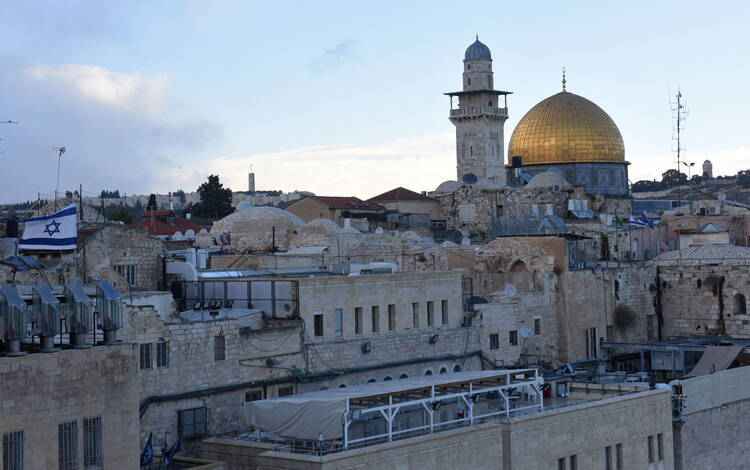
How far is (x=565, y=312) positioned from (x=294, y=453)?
1814cm

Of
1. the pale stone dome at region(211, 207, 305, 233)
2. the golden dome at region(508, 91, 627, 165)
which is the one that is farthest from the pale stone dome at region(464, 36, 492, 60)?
the pale stone dome at region(211, 207, 305, 233)

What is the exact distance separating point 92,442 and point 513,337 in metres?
18.6

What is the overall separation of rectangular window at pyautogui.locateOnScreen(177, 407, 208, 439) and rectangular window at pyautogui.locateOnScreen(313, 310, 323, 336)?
417cm

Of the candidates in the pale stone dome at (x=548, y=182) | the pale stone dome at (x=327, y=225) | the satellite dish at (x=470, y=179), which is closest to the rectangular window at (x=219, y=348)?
the pale stone dome at (x=327, y=225)

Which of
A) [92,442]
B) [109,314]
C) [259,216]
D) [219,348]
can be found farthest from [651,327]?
[92,442]

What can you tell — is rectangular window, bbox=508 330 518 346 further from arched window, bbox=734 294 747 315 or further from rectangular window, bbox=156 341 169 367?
rectangular window, bbox=156 341 169 367

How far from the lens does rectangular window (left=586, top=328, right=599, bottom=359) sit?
38.0 m

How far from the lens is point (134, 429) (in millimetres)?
18547

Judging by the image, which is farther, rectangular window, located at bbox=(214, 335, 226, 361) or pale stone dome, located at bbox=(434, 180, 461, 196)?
pale stone dome, located at bbox=(434, 180, 461, 196)

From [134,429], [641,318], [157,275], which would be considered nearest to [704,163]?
[641,318]

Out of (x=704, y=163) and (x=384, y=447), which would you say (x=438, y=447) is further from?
(x=704, y=163)

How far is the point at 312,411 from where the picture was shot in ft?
70.0

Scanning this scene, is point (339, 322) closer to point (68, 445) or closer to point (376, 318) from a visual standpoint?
point (376, 318)

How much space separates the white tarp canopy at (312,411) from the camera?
21062 mm
